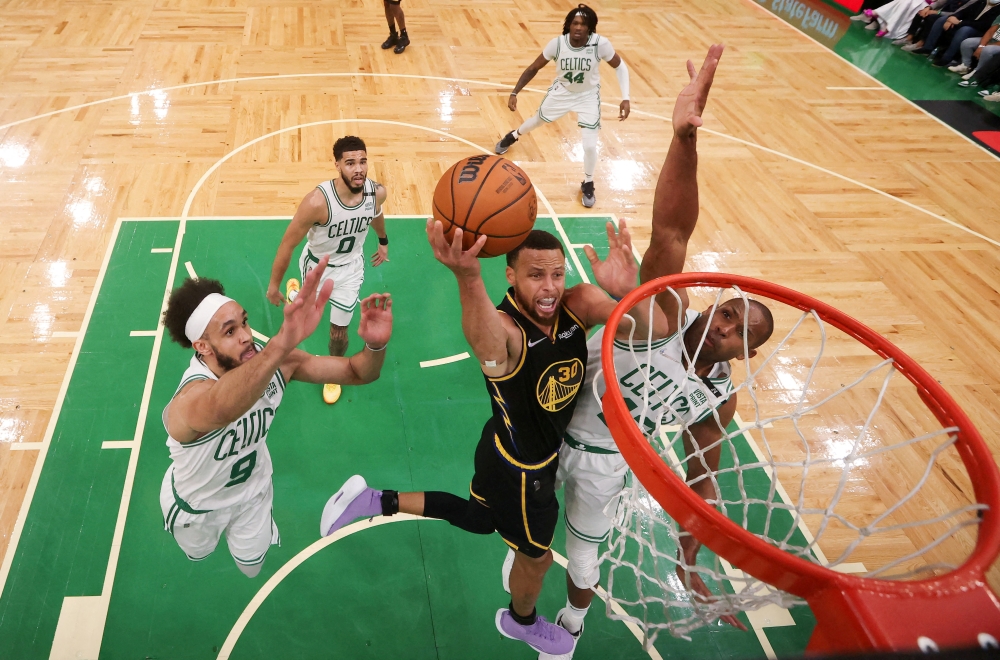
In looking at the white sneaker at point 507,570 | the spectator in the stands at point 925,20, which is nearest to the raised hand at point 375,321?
the white sneaker at point 507,570

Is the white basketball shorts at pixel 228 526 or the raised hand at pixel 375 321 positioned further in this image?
the white basketball shorts at pixel 228 526

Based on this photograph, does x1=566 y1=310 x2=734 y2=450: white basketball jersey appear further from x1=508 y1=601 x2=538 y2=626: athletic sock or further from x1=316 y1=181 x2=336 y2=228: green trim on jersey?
x1=316 y1=181 x2=336 y2=228: green trim on jersey

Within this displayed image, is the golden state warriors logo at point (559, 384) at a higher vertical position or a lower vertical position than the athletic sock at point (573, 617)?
higher

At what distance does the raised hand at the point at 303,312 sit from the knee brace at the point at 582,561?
179 centimetres

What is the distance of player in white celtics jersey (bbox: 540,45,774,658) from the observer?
114 inches

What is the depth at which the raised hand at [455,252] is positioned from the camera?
218 centimetres

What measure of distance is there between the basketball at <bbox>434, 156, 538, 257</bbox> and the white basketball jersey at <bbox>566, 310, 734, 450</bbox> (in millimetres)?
731

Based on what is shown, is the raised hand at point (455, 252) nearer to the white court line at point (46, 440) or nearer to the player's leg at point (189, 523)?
the player's leg at point (189, 523)

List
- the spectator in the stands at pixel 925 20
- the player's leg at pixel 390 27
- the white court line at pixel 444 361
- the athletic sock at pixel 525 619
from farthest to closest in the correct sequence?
the spectator in the stands at pixel 925 20 < the player's leg at pixel 390 27 < the white court line at pixel 444 361 < the athletic sock at pixel 525 619

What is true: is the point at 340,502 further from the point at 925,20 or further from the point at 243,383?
the point at 925,20

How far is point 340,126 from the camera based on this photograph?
8.45 m

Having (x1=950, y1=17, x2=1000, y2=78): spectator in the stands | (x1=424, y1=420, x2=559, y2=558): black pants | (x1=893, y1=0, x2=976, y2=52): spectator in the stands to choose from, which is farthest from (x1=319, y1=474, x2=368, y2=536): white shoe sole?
(x1=893, y1=0, x2=976, y2=52): spectator in the stands

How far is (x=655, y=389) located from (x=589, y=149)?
15.5 ft

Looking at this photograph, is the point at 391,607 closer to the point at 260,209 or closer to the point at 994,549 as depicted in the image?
the point at 994,549
